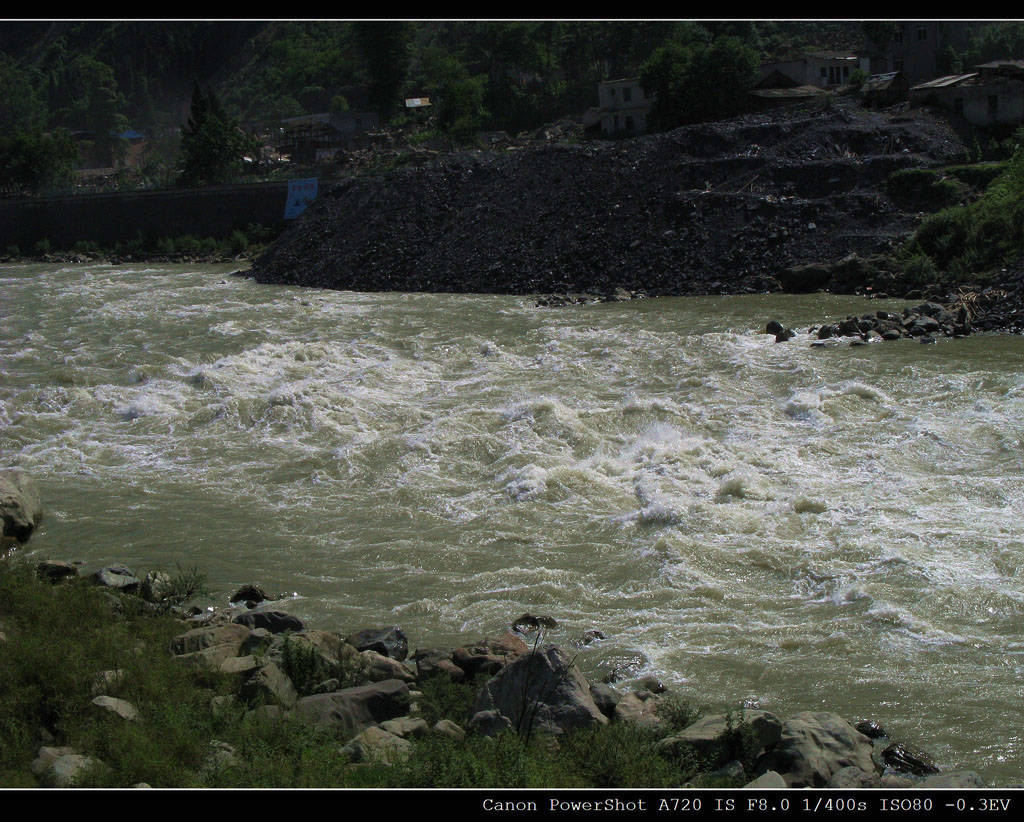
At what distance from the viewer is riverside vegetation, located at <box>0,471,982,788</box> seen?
19.3 ft

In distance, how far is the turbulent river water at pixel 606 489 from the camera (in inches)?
336

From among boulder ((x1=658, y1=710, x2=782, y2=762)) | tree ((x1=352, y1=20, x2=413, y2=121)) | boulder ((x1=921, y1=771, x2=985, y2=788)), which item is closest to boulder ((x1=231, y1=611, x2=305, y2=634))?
boulder ((x1=658, y1=710, x2=782, y2=762))

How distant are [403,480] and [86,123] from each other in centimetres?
8748

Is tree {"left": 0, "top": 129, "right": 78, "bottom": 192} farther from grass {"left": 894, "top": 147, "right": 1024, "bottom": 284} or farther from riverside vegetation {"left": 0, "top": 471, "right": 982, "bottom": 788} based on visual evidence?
riverside vegetation {"left": 0, "top": 471, "right": 982, "bottom": 788}

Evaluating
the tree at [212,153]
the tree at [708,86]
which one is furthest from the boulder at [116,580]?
the tree at [212,153]

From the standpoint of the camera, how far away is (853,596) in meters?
9.30

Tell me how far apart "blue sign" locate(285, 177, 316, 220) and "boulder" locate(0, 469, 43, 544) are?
30.8m

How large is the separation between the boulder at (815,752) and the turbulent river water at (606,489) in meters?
0.79

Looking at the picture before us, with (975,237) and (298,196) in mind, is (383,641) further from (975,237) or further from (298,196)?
(298,196)

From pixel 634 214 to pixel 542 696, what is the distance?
2334 centimetres

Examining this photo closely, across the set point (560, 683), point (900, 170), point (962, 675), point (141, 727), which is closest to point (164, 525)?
point (141, 727)

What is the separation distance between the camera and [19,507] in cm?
1150
